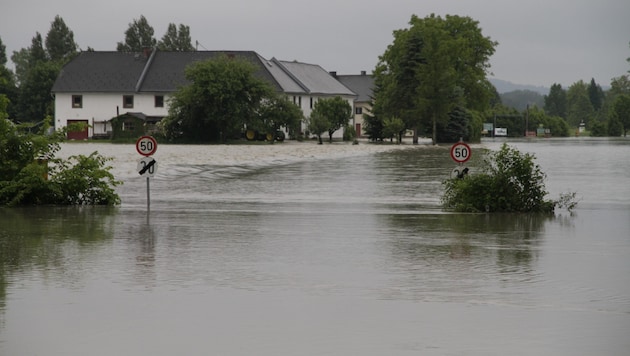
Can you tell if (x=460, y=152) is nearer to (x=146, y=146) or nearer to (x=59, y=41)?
(x=146, y=146)

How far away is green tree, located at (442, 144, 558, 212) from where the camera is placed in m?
22.6

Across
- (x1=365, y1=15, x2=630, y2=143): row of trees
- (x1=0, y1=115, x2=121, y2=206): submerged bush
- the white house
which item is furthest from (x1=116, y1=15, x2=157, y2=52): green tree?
(x1=0, y1=115, x2=121, y2=206): submerged bush

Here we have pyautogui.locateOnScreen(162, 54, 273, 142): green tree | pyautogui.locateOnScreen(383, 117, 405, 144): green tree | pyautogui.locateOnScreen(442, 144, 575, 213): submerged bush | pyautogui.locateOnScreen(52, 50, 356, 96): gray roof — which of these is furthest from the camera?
pyautogui.locateOnScreen(52, 50, 356, 96): gray roof

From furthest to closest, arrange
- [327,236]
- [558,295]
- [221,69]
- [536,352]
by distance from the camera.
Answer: [221,69], [327,236], [558,295], [536,352]

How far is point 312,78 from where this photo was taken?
131875 mm

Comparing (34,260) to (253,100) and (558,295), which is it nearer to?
(558,295)

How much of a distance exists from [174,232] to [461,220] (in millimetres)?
6014

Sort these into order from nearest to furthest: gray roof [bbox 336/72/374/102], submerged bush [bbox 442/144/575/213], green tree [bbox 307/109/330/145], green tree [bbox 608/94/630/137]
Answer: submerged bush [bbox 442/144/575/213] → green tree [bbox 307/109/330/145] → gray roof [bbox 336/72/374/102] → green tree [bbox 608/94/630/137]

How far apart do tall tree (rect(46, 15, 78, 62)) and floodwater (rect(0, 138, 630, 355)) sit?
509 ft

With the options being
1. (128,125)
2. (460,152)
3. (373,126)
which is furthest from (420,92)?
(460,152)

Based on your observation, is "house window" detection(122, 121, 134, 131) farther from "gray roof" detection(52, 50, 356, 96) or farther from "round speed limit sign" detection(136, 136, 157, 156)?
"round speed limit sign" detection(136, 136, 157, 156)

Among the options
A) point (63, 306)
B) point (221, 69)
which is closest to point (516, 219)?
point (63, 306)

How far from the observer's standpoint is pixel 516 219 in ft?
70.6

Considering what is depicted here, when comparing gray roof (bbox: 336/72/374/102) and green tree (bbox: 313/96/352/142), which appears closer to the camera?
green tree (bbox: 313/96/352/142)
